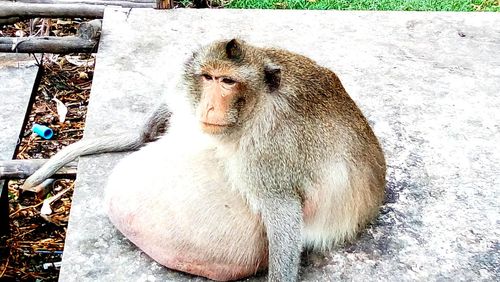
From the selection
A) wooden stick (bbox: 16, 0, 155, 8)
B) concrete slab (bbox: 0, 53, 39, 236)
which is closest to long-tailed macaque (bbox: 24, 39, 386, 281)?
concrete slab (bbox: 0, 53, 39, 236)

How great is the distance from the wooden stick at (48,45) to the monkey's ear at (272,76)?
2.38 metres

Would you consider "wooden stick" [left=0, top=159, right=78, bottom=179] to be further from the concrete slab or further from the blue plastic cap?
the blue plastic cap

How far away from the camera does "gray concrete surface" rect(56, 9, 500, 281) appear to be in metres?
2.88

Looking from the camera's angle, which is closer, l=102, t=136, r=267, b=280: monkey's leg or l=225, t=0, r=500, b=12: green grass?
l=102, t=136, r=267, b=280: monkey's leg

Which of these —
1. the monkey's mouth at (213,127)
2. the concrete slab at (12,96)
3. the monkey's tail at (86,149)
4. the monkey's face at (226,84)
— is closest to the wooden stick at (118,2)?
the concrete slab at (12,96)

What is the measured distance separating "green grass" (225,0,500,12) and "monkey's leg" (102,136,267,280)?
12.4 feet

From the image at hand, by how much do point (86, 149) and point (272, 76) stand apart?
46.7 inches

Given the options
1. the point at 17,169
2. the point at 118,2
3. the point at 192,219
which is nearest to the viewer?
the point at 192,219

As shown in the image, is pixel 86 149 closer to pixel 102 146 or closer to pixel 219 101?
pixel 102 146

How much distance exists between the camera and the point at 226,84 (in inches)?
98.0

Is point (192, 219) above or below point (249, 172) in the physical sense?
below

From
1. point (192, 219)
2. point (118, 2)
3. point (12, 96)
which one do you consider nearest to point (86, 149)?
point (192, 219)

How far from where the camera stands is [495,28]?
4922mm

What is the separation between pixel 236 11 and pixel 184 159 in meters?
2.30
